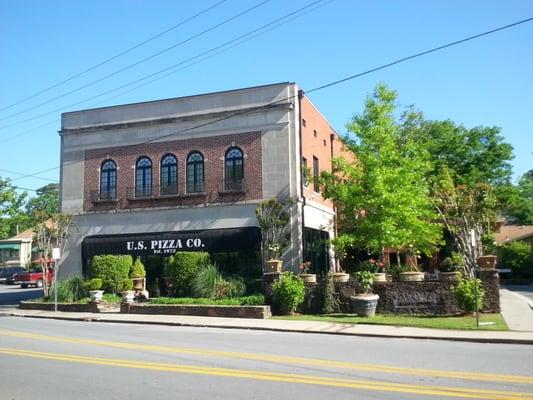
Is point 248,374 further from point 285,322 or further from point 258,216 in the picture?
point 258,216

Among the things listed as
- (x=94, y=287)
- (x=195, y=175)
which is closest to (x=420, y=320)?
(x=195, y=175)

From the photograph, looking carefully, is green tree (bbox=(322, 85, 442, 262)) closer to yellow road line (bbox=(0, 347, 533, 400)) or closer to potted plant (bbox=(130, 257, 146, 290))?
potted plant (bbox=(130, 257, 146, 290))

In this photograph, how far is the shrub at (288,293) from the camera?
20328 mm

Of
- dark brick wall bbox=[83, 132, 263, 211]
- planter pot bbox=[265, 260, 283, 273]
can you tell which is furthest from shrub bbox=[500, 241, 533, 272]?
planter pot bbox=[265, 260, 283, 273]

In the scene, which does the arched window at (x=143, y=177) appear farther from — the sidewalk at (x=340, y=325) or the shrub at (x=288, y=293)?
the shrub at (x=288, y=293)

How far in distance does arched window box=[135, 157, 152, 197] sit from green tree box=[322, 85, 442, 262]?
9297 mm

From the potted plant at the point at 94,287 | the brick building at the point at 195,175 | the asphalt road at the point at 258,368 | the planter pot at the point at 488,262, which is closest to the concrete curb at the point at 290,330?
the asphalt road at the point at 258,368

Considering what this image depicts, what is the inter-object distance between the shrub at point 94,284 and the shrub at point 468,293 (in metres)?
15.9

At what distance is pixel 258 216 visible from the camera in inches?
961

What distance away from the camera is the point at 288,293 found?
20328mm

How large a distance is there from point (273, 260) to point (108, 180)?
1237 centimetres

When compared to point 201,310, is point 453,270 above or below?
above

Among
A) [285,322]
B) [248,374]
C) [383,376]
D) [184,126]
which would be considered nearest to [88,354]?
[248,374]

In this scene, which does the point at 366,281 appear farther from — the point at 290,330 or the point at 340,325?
the point at 290,330
